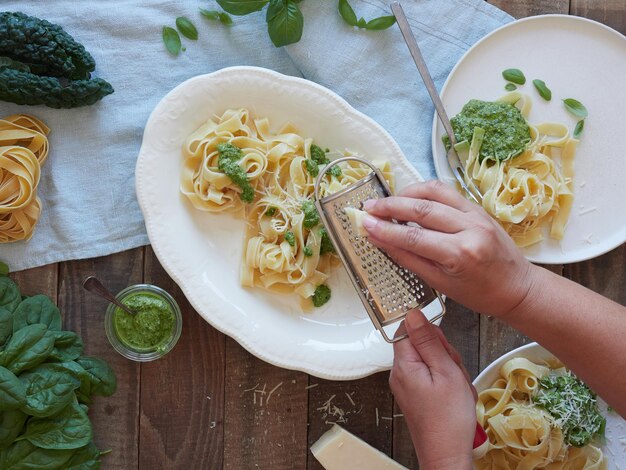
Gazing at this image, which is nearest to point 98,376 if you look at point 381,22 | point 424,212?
point 424,212

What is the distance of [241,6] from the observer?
8.45 ft

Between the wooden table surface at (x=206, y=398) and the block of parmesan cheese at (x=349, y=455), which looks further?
the wooden table surface at (x=206, y=398)

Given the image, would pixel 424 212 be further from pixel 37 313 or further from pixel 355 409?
pixel 37 313

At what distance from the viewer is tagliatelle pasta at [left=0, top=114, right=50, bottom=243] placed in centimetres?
249

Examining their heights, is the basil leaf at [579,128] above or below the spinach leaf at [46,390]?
above

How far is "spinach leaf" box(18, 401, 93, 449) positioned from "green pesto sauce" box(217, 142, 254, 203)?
93cm

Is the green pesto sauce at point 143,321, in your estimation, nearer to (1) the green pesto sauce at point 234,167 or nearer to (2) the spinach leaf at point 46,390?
(2) the spinach leaf at point 46,390

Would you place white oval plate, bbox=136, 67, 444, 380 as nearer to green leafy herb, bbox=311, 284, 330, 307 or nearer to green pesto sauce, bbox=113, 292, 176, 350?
green leafy herb, bbox=311, 284, 330, 307

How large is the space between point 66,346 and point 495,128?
168cm

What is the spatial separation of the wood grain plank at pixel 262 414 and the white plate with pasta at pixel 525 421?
0.65 m

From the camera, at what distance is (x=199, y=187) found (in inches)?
99.0

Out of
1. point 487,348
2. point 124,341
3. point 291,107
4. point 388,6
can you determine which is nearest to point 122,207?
point 124,341

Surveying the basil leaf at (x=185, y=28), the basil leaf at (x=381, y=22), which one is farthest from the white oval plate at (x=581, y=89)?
the basil leaf at (x=185, y=28)

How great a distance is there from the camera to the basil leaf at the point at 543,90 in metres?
2.70
